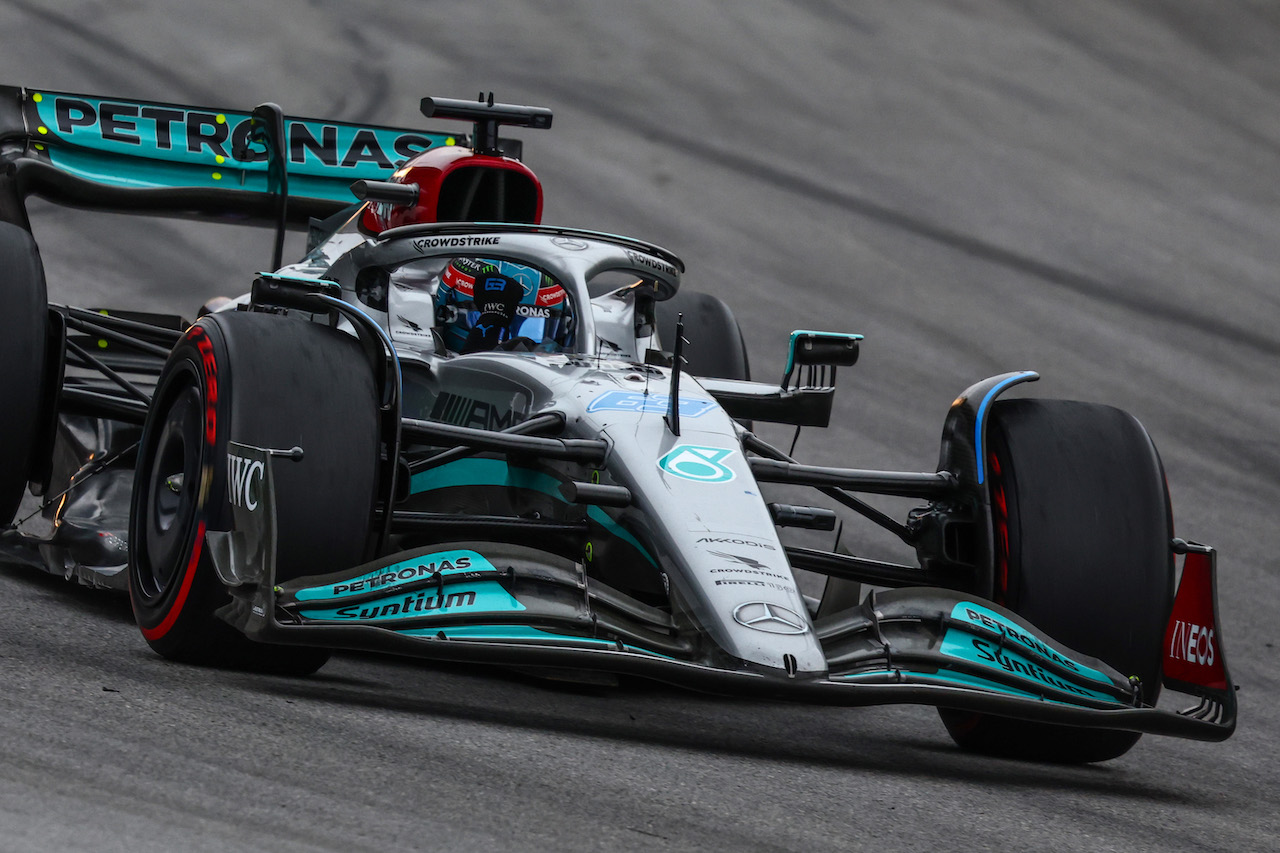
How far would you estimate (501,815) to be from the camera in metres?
3.66

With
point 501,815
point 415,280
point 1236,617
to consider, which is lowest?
point 1236,617

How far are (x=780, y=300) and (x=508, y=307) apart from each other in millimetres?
8100

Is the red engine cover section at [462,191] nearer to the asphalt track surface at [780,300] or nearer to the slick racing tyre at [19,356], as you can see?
the slick racing tyre at [19,356]

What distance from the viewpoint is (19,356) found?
5.99m

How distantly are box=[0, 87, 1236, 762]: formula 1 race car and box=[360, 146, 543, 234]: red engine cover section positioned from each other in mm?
181

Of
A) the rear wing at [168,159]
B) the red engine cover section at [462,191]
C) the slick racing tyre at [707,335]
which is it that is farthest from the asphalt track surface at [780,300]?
the rear wing at [168,159]

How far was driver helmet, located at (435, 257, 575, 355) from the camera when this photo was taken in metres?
6.41

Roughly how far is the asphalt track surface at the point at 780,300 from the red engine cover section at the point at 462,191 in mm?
1961

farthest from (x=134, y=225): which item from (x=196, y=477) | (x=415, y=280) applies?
(x=196, y=477)

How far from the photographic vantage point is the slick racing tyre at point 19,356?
5.98 meters

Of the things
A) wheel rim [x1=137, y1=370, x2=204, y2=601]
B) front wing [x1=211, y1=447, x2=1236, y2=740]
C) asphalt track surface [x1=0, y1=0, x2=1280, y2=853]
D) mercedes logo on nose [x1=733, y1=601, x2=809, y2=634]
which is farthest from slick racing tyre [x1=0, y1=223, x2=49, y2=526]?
mercedes logo on nose [x1=733, y1=601, x2=809, y2=634]

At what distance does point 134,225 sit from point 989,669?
36.5 feet

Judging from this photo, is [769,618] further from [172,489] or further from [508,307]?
[508,307]

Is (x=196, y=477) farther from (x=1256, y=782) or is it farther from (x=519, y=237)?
(x=1256, y=782)
